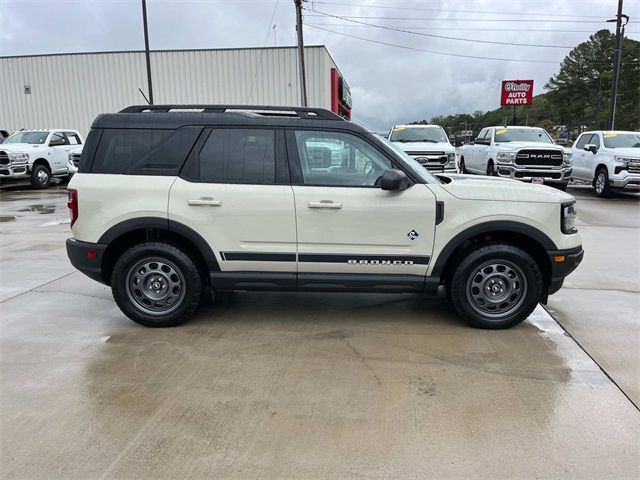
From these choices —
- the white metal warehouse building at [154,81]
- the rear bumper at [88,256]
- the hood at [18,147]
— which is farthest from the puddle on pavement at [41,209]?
the white metal warehouse building at [154,81]

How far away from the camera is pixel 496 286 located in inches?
181

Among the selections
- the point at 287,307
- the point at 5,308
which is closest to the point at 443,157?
the point at 287,307

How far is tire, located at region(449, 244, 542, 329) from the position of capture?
14.8 ft

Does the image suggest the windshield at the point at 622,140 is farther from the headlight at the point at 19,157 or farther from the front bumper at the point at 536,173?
the headlight at the point at 19,157

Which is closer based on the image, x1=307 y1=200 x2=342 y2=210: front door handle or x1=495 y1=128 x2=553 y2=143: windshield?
x1=307 y1=200 x2=342 y2=210: front door handle

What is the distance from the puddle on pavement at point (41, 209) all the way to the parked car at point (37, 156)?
451 cm

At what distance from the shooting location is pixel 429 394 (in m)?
3.46

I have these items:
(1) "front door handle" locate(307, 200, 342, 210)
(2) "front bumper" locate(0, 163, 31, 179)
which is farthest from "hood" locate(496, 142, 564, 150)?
(2) "front bumper" locate(0, 163, 31, 179)

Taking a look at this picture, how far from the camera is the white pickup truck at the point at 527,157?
47.3 ft

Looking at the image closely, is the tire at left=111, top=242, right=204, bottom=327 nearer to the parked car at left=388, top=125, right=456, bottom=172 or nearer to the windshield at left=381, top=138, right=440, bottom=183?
the windshield at left=381, top=138, right=440, bottom=183

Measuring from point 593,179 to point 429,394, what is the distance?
14.4m

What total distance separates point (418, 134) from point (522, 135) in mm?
3164

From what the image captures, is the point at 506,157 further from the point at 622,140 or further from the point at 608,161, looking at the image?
the point at 622,140

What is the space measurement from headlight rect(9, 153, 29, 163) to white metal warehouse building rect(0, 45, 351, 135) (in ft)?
44.4
